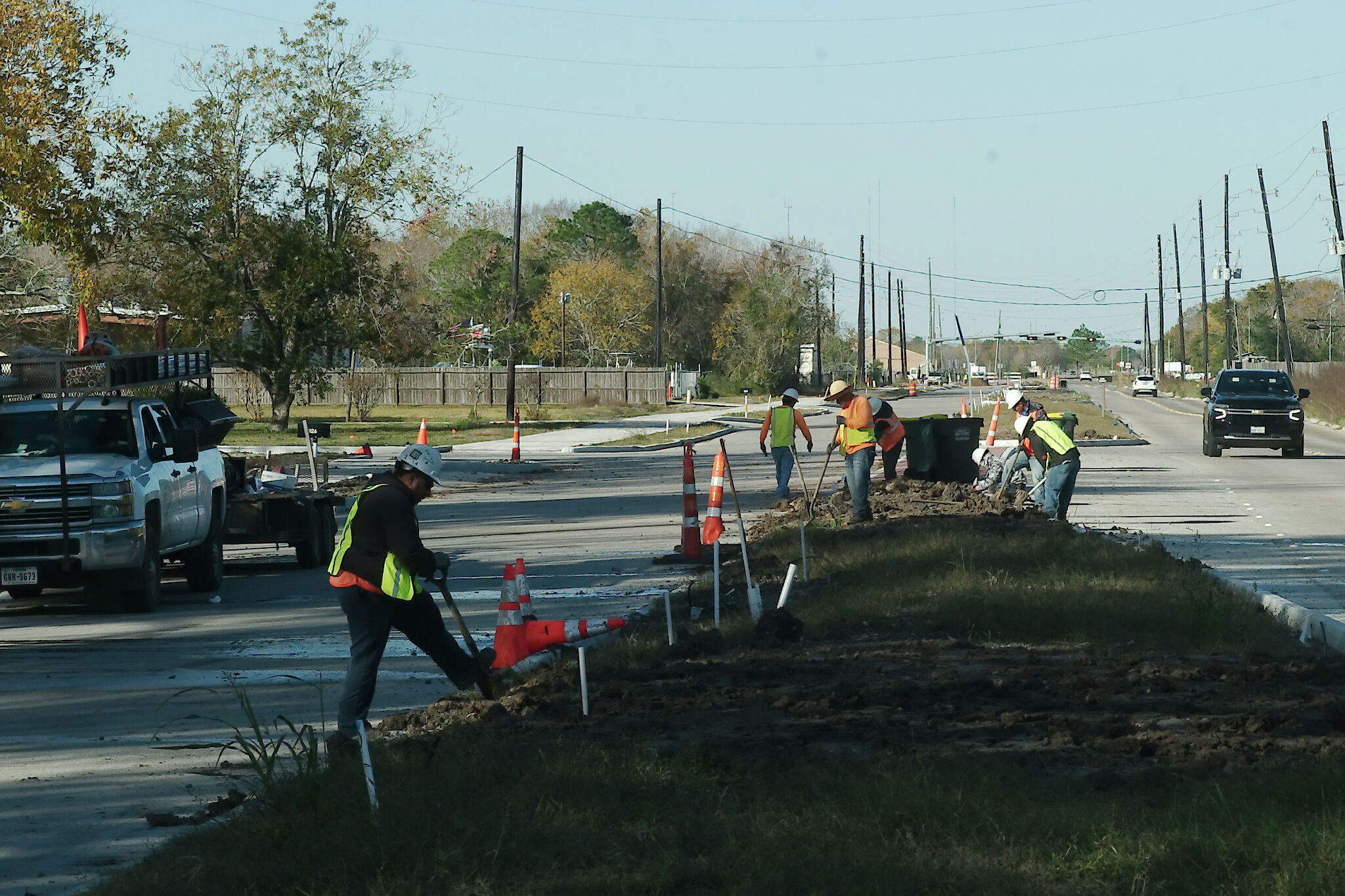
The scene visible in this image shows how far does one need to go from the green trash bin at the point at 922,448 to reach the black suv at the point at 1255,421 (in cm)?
1204

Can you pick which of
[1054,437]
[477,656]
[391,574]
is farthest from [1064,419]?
[391,574]

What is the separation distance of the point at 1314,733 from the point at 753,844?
3202mm

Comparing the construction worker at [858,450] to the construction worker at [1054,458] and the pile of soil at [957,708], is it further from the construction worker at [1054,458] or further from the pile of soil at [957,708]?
the pile of soil at [957,708]

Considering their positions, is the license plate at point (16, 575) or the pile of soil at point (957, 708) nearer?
the pile of soil at point (957, 708)

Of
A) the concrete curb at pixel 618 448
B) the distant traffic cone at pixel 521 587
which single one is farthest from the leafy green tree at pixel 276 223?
the distant traffic cone at pixel 521 587

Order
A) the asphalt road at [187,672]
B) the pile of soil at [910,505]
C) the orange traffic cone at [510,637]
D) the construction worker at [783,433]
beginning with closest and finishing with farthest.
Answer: the asphalt road at [187,672] → the orange traffic cone at [510,637] → the pile of soil at [910,505] → the construction worker at [783,433]

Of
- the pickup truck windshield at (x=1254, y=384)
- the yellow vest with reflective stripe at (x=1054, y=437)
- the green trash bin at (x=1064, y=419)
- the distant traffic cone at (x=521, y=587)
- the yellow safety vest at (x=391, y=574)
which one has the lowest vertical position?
the distant traffic cone at (x=521, y=587)

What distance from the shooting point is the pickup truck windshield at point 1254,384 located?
3522 centimetres

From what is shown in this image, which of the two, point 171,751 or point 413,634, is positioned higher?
point 413,634

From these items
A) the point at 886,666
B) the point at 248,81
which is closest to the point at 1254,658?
the point at 886,666

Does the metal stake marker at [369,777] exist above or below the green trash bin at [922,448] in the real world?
below

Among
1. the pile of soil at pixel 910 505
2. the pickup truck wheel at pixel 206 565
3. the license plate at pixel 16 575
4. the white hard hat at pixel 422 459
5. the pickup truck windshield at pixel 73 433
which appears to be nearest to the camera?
the white hard hat at pixel 422 459

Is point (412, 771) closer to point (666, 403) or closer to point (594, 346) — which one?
point (666, 403)

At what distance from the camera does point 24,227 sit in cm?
2480
